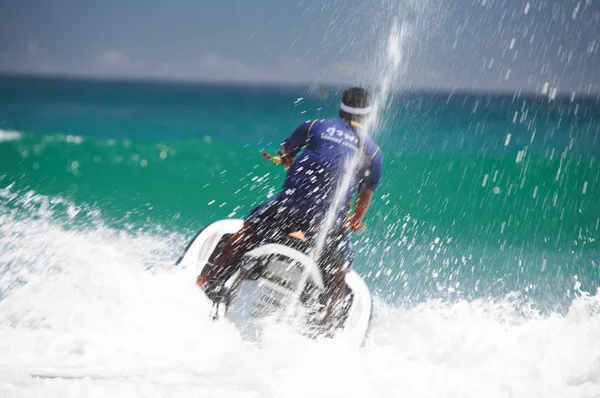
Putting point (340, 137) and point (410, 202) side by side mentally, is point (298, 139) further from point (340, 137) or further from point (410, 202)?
point (410, 202)

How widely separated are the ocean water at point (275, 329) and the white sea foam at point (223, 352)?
0.01 m

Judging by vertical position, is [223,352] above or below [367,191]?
below

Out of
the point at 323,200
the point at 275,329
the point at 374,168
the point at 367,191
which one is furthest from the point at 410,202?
the point at 275,329

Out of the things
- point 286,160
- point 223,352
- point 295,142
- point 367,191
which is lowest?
point 223,352

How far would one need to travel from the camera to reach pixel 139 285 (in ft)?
11.8

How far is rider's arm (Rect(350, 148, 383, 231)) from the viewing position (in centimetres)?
340

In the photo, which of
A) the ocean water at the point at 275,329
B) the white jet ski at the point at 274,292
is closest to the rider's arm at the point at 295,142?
the white jet ski at the point at 274,292

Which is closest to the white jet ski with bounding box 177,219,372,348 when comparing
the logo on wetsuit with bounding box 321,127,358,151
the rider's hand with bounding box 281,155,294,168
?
the logo on wetsuit with bounding box 321,127,358,151

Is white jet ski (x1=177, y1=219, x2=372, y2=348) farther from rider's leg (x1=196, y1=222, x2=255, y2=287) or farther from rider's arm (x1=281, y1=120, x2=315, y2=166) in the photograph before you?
rider's arm (x1=281, y1=120, x2=315, y2=166)

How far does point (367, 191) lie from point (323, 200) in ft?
1.75

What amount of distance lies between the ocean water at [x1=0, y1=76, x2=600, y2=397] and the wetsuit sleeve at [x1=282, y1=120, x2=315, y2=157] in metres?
1.00

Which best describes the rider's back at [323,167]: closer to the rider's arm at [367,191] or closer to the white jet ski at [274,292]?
the rider's arm at [367,191]

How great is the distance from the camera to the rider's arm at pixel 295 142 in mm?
3375

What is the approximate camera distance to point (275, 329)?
2945 millimetres
